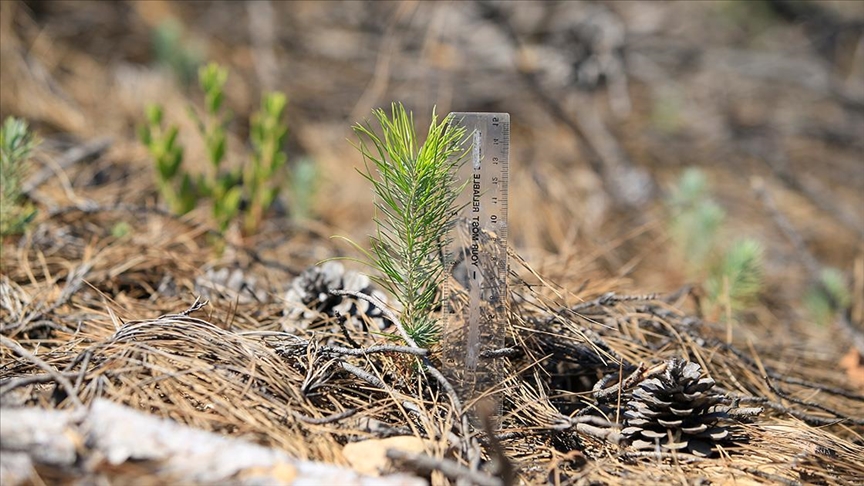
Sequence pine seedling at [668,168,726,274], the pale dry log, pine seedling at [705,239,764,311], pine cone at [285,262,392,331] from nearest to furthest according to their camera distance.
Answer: the pale dry log → pine cone at [285,262,392,331] → pine seedling at [705,239,764,311] → pine seedling at [668,168,726,274]

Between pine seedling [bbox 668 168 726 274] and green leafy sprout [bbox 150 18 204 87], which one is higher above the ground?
green leafy sprout [bbox 150 18 204 87]

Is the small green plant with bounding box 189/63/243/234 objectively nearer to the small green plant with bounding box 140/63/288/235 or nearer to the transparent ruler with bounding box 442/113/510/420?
the small green plant with bounding box 140/63/288/235

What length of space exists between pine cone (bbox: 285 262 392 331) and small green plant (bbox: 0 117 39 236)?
76 cm

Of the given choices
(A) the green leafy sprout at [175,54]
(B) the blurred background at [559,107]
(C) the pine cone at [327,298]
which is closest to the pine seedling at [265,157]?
(B) the blurred background at [559,107]

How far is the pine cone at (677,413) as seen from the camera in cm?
126

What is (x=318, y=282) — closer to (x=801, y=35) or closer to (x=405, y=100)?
(x=405, y=100)

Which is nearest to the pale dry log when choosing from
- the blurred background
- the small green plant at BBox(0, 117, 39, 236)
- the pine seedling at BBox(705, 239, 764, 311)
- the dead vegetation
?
the dead vegetation

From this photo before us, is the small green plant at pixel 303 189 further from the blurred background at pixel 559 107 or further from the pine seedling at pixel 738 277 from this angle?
the pine seedling at pixel 738 277

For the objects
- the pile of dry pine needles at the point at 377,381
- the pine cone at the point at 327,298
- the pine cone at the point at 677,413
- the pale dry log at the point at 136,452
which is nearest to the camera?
the pale dry log at the point at 136,452

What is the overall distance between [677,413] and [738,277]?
86 cm

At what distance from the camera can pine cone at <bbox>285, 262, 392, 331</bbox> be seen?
1545 millimetres

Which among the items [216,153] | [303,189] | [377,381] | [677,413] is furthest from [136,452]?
[303,189]

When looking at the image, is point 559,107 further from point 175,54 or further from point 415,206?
point 415,206

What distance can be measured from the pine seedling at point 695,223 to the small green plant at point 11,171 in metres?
2.11
